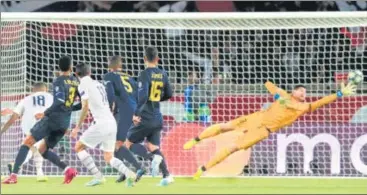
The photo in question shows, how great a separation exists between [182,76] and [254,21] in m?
1.93

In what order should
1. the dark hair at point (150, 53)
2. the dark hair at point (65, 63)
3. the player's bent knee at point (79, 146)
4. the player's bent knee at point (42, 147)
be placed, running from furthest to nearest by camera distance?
the player's bent knee at point (42, 147) < the dark hair at point (65, 63) < the dark hair at point (150, 53) < the player's bent knee at point (79, 146)

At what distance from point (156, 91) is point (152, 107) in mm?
208

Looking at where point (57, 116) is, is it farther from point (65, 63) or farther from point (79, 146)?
point (79, 146)

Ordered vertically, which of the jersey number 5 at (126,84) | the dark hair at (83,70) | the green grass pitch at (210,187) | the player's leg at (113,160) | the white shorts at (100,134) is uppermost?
the dark hair at (83,70)

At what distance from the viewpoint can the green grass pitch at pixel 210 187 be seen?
12.1m

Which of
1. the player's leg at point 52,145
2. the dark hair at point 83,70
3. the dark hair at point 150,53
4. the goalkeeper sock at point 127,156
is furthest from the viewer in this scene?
the player's leg at point 52,145

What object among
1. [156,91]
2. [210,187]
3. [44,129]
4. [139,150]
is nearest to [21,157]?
[44,129]

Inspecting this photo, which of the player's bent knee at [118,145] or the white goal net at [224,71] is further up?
the white goal net at [224,71]

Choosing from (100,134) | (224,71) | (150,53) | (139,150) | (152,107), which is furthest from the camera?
(224,71)

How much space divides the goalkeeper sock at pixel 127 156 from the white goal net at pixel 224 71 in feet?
7.57

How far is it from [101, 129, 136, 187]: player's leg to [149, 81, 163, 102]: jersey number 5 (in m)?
0.83

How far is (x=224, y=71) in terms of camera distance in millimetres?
17594

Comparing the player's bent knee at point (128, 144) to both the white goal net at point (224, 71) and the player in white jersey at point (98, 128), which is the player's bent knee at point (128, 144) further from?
the white goal net at point (224, 71)

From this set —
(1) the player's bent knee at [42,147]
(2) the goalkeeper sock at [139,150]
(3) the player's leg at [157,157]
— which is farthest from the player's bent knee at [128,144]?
(1) the player's bent knee at [42,147]
